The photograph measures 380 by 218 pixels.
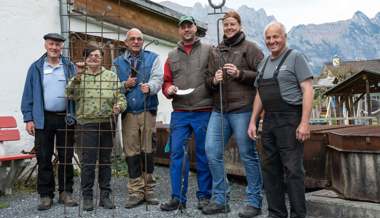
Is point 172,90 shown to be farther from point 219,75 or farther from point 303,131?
point 303,131

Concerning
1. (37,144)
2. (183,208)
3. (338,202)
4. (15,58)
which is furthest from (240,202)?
(15,58)

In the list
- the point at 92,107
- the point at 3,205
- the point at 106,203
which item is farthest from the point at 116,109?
the point at 3,205

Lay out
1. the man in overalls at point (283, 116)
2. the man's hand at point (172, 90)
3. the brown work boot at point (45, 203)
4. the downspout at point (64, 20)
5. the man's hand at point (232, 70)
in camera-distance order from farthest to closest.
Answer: the downspout at point (64, 20), the brown work boot at point (45, 203), the man's hand at point (172, 90), the man's hand at point (232, 70), the man in overalls at point (283, 116)

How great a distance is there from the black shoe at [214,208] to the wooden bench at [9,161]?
8.57 ft

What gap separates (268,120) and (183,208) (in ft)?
4.62

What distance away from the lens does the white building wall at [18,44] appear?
22.2 feet

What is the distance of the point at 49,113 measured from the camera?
522cm

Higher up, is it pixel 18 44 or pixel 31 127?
pixel 18 44

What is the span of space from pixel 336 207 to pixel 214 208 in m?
1.21

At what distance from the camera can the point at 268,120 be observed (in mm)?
4438

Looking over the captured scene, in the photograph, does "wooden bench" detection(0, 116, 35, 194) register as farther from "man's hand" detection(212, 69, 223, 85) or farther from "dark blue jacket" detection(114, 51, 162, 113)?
"man's hand" detection(212, 69, 223, 85)

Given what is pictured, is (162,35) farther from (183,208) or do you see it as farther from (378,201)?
(378,201)

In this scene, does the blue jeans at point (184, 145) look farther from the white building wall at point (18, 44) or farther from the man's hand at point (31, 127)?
the white building wall at point (18, 44)

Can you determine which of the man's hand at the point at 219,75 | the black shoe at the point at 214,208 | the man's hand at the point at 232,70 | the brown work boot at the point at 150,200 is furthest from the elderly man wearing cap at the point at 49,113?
the man's hand at the point at 232,70
